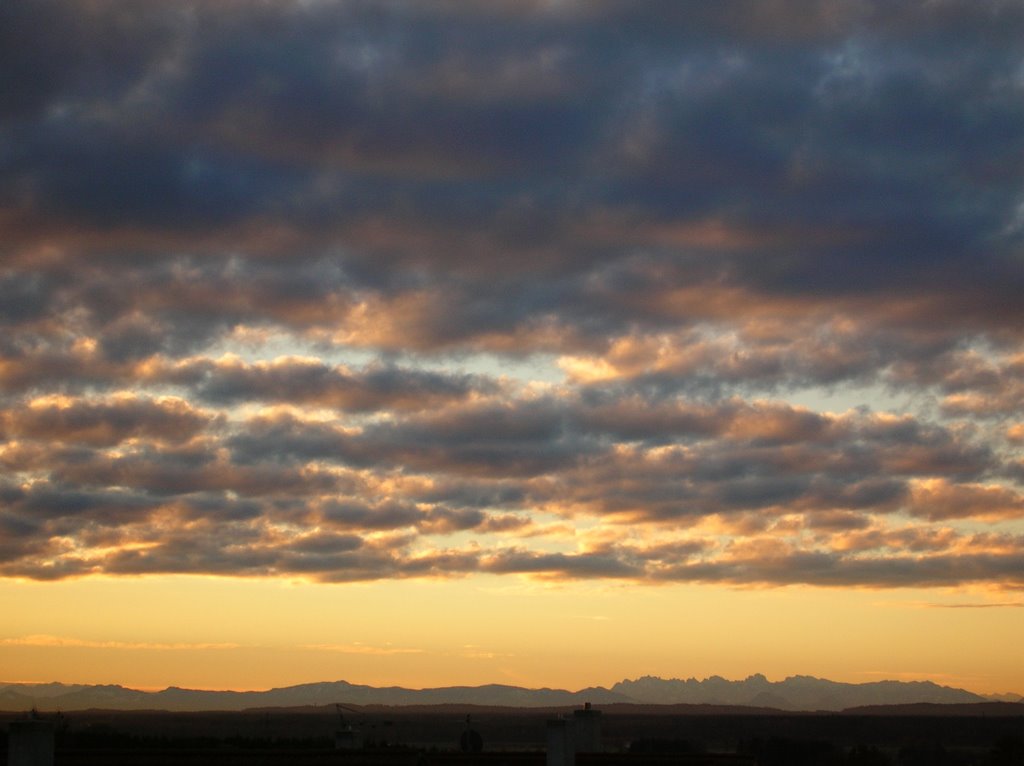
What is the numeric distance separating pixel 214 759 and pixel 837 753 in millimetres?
123263

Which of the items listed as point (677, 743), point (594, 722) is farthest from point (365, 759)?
point (677, 743)

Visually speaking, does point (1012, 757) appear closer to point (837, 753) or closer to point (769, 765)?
point (769, 765)

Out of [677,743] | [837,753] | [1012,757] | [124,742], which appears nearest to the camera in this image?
[124,742]

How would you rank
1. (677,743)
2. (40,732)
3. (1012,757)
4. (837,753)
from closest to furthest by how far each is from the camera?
(40,732) < (1012,757) < (677,743) < (837,753)

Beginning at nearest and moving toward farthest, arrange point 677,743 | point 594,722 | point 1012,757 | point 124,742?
point 594,722 < point 124,742 < point 1012,757 < point 677,743

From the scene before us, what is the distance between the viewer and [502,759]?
43.9 meters

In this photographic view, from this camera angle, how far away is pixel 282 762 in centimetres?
4475

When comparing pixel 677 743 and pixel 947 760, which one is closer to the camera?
pixel 677 743

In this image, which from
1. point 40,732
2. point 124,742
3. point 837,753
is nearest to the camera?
point 40,732

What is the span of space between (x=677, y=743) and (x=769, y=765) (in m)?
9.84

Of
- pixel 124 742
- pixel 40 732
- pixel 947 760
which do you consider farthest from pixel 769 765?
A: pixel 40 732

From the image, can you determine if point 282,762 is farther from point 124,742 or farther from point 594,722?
point 124,742

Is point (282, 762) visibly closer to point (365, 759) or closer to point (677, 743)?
point (365, 759)

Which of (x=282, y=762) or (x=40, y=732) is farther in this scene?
(x=282, y=762)
